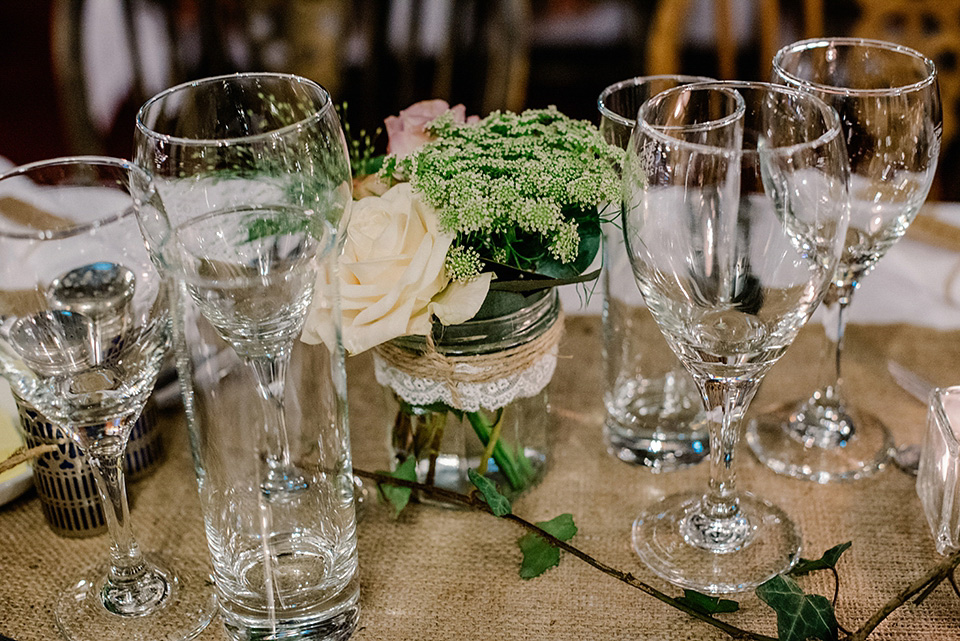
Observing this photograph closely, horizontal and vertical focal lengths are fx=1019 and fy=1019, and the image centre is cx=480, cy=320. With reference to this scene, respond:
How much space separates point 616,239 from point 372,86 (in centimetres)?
99

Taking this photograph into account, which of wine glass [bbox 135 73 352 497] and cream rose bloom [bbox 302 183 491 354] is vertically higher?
wine glass [bbox 135 73 352 497]

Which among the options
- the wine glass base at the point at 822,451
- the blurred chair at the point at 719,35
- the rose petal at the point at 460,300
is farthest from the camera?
the blurred chair at the point at 719,35

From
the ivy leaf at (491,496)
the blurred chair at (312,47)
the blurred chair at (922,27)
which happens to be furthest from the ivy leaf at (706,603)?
the blurred chair at (922,27)

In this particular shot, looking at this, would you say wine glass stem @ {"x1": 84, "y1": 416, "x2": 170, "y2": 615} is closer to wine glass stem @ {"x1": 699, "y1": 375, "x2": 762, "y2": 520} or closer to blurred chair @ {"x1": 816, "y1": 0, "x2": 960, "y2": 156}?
wine glass stem @ {"x1": 699, "y1": 375, "x2": 762, "y2": 520}

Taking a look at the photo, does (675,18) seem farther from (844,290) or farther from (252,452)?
(252,452)

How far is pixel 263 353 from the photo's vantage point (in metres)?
0.56

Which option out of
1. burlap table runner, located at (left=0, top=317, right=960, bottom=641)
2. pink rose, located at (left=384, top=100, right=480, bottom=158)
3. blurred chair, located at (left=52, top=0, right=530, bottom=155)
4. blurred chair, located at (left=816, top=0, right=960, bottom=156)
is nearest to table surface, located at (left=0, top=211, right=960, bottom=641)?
burlap table runner, located at (left=0, top=317, right=960, bottom=641)

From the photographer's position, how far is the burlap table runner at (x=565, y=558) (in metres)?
0.62

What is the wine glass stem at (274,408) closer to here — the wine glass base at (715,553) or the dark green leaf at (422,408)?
the dark green leaf at (422,408)

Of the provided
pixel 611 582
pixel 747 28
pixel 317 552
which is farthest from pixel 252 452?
pixel 747 28

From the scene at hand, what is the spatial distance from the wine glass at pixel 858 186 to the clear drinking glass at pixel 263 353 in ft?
1.08

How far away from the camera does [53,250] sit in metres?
0.54

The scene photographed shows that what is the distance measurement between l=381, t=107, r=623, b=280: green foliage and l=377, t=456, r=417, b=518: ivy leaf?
163 millimetres

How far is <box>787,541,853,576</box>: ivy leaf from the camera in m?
0.61
